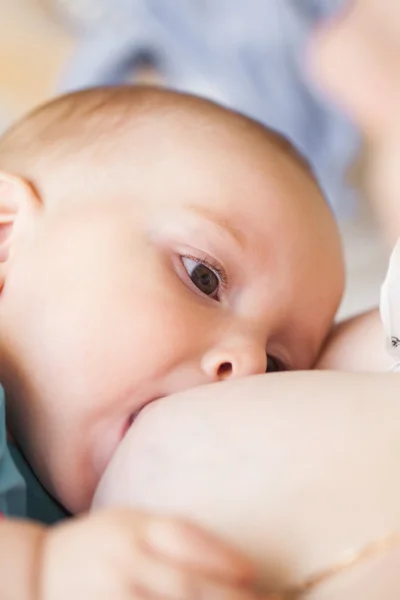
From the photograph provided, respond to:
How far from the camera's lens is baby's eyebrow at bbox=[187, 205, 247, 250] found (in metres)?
0.72

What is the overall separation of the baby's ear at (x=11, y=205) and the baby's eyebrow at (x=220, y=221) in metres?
0.15

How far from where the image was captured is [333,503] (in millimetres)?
450

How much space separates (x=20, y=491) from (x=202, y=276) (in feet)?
0.77

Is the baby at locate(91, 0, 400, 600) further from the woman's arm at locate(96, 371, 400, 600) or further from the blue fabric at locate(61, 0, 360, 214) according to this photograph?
the blue fabric at locate(61, 0, 360, 214)

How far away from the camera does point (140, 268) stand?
685 mm

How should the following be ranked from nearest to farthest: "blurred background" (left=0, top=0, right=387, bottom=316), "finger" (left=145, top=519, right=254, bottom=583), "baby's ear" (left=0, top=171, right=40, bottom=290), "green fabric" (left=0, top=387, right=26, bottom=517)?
"finger" (left=145, top=519, right=254, bottom=583)
"green fabric" (left=0, top=387, right=26, bottom=517)
"baby's ear" (left=0, top=171, right=40, bottom=290)
"blurred background" (left=0, top=0, right=387, bottom=316)

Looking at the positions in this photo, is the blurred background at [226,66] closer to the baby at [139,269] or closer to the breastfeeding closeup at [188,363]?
the breastfeeding closeup at [188,363]

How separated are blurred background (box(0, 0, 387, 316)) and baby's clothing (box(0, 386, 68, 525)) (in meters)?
0.75

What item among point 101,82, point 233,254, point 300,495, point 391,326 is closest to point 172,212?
point 233,254

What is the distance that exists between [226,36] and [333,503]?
3.55 ft

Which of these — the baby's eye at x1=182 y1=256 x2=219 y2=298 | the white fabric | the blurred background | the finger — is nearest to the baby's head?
the baby's eye at x1=182 y1=256 x2=219 y2=298

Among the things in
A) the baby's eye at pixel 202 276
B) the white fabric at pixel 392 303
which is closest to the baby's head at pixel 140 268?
the baby's eye at pixel 202 276

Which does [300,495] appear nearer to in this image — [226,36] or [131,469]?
[131,469]

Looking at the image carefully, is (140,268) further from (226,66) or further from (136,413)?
(226,66)
